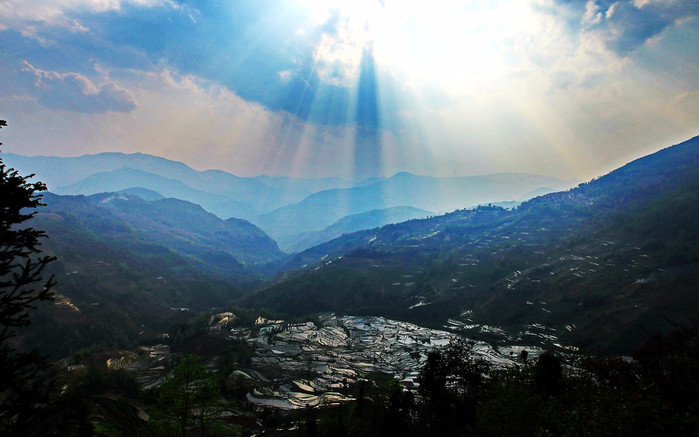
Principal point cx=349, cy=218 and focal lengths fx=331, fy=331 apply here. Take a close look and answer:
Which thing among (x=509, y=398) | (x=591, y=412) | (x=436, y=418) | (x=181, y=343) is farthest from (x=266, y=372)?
(x=591, y=412)

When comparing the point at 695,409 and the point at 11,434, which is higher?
the point at 11,434

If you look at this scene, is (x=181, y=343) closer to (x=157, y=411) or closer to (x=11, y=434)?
(x=157, y=411)

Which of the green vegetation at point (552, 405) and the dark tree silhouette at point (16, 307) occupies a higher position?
the dark tree silhouette at point (16, 307)

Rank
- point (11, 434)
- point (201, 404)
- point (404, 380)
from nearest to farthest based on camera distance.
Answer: point (11, 434) → point (201, 404) → point (404, 380)

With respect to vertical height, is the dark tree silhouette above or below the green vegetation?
above

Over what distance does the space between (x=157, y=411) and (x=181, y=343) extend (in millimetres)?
161162

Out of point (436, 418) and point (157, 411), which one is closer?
point (157, 411)

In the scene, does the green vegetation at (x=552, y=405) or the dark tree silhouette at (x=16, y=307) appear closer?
the dark tree silhouette at (x=16, y=307)

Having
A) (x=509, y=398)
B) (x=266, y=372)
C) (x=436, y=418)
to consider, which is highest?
(x=509, y=398)

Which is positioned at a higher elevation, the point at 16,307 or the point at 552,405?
the point at 16,307

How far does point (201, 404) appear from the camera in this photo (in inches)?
1516

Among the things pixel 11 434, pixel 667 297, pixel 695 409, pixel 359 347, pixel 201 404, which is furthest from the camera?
pixel 359 347

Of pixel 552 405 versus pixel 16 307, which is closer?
pixel 16 307

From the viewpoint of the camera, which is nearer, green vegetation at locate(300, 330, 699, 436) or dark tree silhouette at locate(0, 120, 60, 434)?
dark tree silhouette at locate(0, 120, 60, 434)
